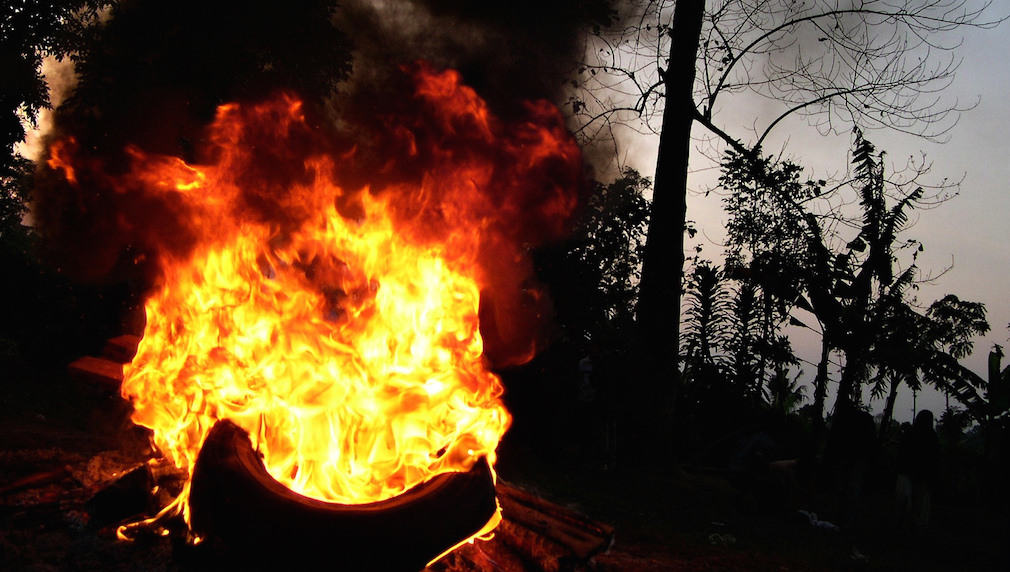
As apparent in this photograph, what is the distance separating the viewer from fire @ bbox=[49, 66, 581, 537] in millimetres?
4195

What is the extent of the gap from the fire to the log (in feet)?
1.14

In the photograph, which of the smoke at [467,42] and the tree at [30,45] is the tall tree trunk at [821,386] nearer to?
the smoke at [467,42]

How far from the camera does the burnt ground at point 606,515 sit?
3.88 metres

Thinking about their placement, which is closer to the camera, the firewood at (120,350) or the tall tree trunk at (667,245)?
the firewood at (120,350)

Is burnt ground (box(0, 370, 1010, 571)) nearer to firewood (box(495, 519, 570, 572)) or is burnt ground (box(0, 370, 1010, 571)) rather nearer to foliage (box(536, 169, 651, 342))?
firewood (box(495, 519, 570, 572))

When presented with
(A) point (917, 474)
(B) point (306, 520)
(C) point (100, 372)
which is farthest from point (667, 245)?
(B) point (306, 520)

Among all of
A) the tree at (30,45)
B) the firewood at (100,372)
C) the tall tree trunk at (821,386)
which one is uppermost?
the tree at (30,45)

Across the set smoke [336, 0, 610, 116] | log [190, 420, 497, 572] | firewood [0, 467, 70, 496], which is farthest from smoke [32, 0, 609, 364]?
log [190, 420, 497, 572]

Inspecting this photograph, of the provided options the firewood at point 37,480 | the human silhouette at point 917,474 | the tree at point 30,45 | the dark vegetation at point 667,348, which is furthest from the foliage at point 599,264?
the tree at point 30,45

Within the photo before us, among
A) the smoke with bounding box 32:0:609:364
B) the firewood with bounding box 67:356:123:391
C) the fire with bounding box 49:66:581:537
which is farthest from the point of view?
the firewood with bounding box 67:356:123:391

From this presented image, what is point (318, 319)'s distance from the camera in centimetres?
464

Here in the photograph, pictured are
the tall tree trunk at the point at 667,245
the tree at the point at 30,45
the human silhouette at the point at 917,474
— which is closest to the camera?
the human silhouette at the point at 917,474

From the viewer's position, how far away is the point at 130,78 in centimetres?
1305

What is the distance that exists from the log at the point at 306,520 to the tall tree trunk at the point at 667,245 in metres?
7.42
